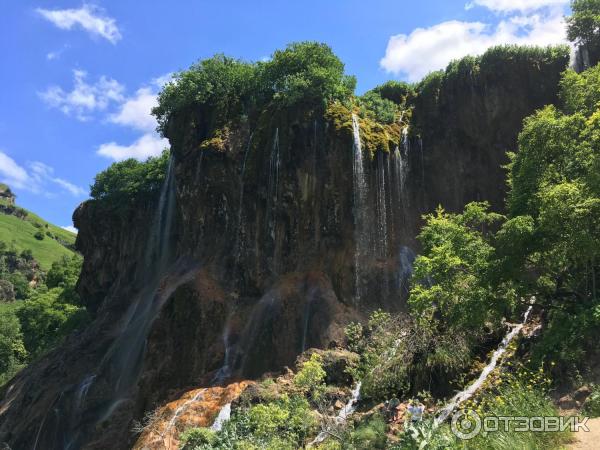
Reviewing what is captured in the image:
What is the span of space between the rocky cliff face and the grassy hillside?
3816 inches

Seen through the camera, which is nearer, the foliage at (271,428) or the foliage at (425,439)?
the foliage at (425,439)

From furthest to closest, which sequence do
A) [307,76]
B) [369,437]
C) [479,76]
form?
[479,76] → [307,76] → [369,437]

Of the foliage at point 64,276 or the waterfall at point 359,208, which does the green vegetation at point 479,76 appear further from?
the foliage at point 64,276

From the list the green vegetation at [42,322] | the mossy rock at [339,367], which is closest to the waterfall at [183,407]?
the mossy rock at [339,367]

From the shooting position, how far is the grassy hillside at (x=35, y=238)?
12875 cm

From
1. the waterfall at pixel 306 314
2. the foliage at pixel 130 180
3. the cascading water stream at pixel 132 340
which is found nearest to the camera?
the waterfall at pixel 306 314

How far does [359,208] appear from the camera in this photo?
1158 inches

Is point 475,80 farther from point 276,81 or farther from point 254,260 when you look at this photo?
point 254,260

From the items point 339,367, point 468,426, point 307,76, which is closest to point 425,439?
point 468,426

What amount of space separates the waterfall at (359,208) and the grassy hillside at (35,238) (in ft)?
348

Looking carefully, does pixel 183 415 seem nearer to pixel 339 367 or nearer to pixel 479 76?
pixel 339 367

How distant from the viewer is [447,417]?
12.4 metres

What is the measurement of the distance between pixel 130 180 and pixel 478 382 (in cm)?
3977

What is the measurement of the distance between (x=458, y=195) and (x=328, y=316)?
39.0 feet
